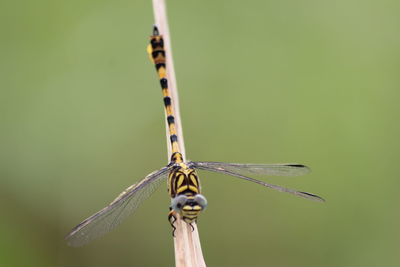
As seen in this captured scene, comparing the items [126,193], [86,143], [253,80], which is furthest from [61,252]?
[253,80]

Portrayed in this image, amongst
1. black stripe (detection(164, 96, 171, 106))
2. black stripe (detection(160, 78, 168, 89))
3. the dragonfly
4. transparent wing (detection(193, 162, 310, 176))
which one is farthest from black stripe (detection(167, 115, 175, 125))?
black stripe (detection(160, 78, 168, 89))

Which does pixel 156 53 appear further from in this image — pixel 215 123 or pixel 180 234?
pixel 180 234

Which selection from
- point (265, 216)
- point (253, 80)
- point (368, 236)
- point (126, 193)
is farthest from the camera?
Answer: point (253, 80)

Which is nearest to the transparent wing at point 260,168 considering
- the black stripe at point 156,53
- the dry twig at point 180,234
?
the dry twig at point 180,234

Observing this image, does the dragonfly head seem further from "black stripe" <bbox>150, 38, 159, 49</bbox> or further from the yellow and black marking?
"black stripe" <bbox>150, 38, 159, 49</bbox>

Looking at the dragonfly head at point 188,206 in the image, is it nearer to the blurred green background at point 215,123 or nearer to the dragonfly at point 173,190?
the dragonfly at point 173,190

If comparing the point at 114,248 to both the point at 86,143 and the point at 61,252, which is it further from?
the point at 86,143
